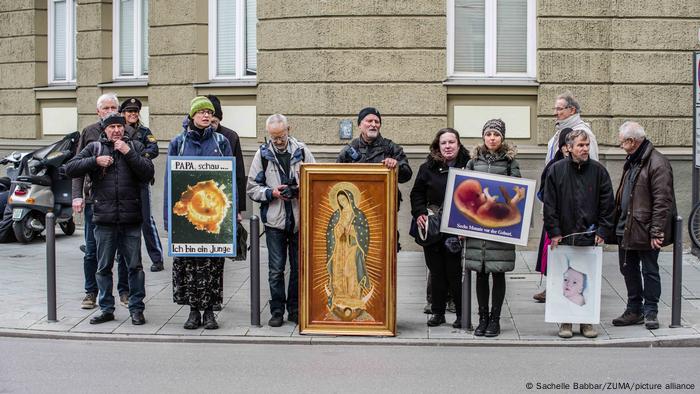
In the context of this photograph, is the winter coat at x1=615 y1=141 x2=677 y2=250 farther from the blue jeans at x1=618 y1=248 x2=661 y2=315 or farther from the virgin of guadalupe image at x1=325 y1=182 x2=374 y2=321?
the virgin of guadalupe image at x1=325 y1=182 x2=374 y2=321

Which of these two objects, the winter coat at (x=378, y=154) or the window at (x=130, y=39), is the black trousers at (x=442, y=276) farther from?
the window at (x=130, y=39)

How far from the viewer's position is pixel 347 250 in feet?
30.0

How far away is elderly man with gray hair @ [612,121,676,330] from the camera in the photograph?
30.2 ft

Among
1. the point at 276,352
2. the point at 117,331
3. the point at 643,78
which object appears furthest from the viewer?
the point at 643,78

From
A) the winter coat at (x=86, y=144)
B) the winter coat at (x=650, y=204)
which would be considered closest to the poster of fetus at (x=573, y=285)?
the winter coat at (x=650, y=204)

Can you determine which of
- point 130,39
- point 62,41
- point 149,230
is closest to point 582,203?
point 149,230

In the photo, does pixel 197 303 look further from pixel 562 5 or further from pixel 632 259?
pixel 562 5

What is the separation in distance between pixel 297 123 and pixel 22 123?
5784 millimetres

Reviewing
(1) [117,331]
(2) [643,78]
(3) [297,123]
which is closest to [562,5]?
(2) [643,78]

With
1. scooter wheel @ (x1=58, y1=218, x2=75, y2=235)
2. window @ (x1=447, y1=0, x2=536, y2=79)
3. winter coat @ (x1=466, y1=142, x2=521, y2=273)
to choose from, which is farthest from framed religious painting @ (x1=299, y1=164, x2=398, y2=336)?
scooter wheel @ (x1=58, y1=218, x2=75, y2=235)

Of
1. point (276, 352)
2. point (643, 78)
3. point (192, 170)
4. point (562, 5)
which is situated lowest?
point (276, 352)

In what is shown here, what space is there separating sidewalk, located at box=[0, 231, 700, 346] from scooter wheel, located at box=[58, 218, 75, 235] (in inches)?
102

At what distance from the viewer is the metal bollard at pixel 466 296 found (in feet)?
30.3

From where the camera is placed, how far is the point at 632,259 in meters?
9.59
